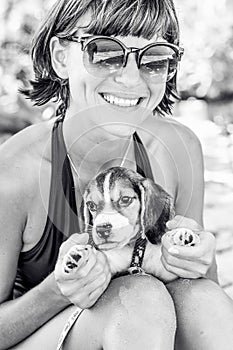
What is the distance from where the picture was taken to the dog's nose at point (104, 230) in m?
1.10

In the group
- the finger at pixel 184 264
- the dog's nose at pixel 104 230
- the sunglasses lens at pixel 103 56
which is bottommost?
the finger at pixel 184 264

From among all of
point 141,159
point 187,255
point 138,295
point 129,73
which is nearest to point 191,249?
point 187,255

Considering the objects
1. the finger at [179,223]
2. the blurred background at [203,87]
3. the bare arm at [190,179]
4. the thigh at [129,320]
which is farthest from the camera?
the blurred background at [203,87]

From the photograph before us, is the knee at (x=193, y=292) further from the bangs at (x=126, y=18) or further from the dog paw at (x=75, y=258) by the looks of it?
the bangs at (x=126, y=18)

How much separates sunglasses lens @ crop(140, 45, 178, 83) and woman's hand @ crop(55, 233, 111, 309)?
32 cm

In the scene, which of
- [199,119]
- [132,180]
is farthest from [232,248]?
[132,180]

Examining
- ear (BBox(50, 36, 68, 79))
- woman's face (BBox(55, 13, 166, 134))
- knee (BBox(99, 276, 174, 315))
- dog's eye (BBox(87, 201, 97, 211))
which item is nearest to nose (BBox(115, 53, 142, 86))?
woman's face (BBox(55, 13, 166, 134))

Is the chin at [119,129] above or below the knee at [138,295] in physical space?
above

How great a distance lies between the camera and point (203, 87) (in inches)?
71.9

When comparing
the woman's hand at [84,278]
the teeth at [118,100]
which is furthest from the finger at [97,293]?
the teeth at [118,100]

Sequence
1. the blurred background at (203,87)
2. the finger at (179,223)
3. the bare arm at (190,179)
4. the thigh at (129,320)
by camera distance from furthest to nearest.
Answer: the blurred background at (203,87) → the bare arm at (190,179) → the finger at (179,223) → the thigh at (129,320)

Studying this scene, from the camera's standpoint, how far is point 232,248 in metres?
1.96

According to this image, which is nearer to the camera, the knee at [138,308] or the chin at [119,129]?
the knee at [138,308]

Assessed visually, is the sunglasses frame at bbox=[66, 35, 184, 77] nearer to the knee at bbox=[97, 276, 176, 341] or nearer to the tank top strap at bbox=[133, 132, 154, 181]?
the tank top strap at bbox=[133, 132, 154, 181]
